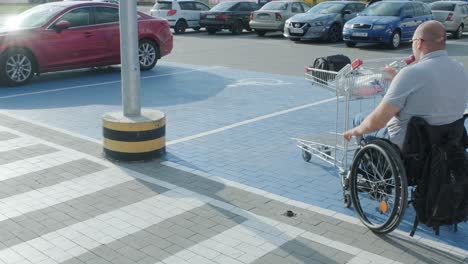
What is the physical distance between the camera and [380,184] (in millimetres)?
4770

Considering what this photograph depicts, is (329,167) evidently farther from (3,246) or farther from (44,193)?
(3,246)

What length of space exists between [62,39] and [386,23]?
10.6 meters

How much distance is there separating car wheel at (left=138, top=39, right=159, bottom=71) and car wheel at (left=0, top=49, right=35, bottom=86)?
2667mm

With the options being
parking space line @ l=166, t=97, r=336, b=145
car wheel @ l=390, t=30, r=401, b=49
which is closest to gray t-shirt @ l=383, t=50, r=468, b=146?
parking space line @ l=166, t=97, r=336, b=145

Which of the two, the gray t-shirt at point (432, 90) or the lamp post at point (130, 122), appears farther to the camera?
the lamp post at point (130, 122)

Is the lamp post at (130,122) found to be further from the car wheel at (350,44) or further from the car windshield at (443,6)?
the car windshield at (443,6)

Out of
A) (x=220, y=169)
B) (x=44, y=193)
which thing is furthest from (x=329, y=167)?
(x=44, y=193)

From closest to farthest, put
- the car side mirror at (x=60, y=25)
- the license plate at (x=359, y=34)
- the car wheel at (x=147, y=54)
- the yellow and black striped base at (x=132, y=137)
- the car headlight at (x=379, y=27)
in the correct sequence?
the yellow and black striped base at (x=132, y=137), the car side mirror at (x=60, y=25), the car wheel at (x=147, y=54), the car headlight at (x=379, y=27), the license plate at (x=359, y=34)

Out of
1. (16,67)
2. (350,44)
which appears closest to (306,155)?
(16,67)

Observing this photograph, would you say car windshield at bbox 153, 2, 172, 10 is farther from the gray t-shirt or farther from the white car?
the gray t-shirt

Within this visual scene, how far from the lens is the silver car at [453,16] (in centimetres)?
2256

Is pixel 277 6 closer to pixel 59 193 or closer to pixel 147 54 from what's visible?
pixel 147 54

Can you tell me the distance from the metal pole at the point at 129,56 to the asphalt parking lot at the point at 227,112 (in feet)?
2.50

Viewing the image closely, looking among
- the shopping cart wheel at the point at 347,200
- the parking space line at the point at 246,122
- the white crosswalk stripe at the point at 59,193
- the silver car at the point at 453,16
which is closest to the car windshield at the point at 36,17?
the parking space line at the point at 246,122
